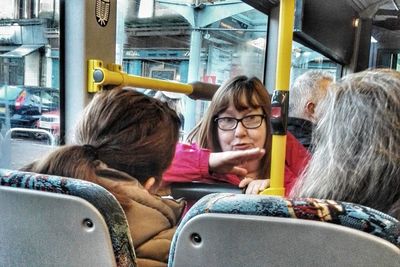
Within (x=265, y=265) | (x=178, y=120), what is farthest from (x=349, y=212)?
(x=178, y=120)

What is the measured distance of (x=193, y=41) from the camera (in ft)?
9.03

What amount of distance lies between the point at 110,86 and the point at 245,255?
3.26ft

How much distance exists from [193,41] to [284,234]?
2254mm

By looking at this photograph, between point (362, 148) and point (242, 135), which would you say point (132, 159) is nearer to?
point (362, 148)

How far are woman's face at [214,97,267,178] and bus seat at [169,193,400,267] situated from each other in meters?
0.94

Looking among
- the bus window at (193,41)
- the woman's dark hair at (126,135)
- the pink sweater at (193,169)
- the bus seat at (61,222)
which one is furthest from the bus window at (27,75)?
the bus seat at (61,222)

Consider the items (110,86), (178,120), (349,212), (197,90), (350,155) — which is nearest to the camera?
(349,212)

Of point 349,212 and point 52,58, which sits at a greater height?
point 52,58

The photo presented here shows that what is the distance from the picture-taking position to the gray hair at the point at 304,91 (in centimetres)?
230

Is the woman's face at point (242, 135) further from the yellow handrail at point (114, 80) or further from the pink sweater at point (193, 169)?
the yellow handrail at point (114, 80)

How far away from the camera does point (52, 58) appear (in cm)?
163

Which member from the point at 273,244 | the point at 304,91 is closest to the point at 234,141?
the point at 304,91

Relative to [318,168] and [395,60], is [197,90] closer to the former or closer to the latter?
[318,168]

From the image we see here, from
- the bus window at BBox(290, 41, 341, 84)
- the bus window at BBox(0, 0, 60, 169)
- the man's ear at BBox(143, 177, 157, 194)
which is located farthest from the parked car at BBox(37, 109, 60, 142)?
the bus window at BBox(290, 41, 341, 84)
